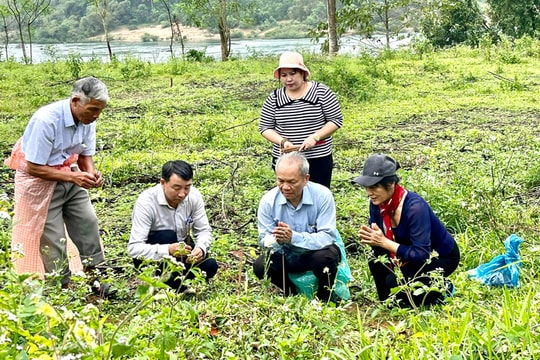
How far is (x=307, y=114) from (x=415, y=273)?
171 centimetres

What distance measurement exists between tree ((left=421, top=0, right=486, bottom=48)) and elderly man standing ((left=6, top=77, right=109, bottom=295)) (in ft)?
74.4

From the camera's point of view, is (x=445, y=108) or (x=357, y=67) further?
(x=357, y=67)

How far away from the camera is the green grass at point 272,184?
276 cm

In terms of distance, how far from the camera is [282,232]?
4.04 m

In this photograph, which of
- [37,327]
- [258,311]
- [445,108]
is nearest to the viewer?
[37,327]

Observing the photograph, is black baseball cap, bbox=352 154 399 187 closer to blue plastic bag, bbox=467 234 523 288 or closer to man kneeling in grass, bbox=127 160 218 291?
blue plastic bag, bbox=467 234 523 288

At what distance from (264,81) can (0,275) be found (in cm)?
1205

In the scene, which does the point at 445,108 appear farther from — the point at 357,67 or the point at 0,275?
the point at 0,275

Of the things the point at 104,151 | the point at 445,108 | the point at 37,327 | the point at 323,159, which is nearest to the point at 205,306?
the point at 37,327

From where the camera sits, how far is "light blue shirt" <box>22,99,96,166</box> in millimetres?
3988

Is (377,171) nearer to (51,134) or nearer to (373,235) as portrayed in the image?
(373,235)

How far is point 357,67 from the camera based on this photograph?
15.7 metres

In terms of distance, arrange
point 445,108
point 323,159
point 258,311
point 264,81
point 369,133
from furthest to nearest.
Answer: point 264,81, point 445,108, point 369,133, point 323,159, point 258,311

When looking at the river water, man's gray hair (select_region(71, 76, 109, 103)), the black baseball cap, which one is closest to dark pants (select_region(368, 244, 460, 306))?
the black baseball cap
